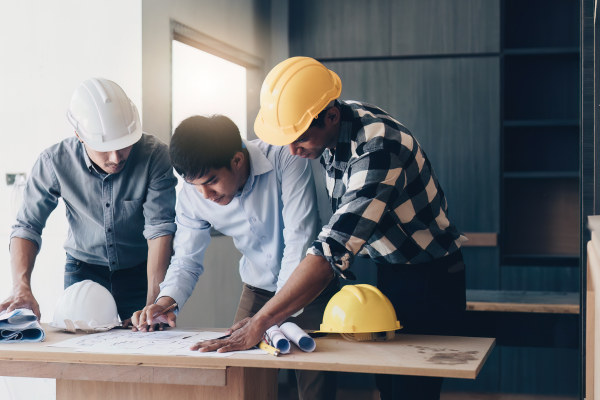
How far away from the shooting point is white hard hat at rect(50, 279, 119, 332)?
1987 millimetres

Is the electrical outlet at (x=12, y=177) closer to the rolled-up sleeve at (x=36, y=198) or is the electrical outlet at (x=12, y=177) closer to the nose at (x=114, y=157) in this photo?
the rolled-up sleeve at (x=36, y=198)

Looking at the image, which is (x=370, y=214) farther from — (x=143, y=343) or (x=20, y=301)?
(x=20, y=301)

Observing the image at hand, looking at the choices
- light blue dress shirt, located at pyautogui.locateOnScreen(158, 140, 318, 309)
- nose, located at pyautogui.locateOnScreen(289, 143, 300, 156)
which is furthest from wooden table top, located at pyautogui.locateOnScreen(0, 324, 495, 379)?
nose, located at pyautogui.locateOnScreen(289, 143, 300, 156)

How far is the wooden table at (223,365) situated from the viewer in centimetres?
152

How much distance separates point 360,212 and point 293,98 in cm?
42

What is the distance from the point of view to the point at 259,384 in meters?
1.85

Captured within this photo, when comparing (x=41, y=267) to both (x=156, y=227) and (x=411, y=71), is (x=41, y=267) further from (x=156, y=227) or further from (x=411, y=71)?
(x=411, y=71)

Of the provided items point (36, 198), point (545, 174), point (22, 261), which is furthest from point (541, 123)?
point (22, 261)

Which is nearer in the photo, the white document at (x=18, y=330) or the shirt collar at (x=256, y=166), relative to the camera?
the white document at (x=18, y=330)

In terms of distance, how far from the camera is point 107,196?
2316 mm

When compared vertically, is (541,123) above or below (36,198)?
above

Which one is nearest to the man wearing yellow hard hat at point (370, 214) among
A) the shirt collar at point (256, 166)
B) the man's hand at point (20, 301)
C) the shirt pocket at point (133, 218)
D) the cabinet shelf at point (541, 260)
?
the shirt collar at point (256, 166)

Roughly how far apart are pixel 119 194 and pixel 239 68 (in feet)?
6.79

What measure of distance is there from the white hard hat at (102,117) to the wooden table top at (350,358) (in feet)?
2.35
